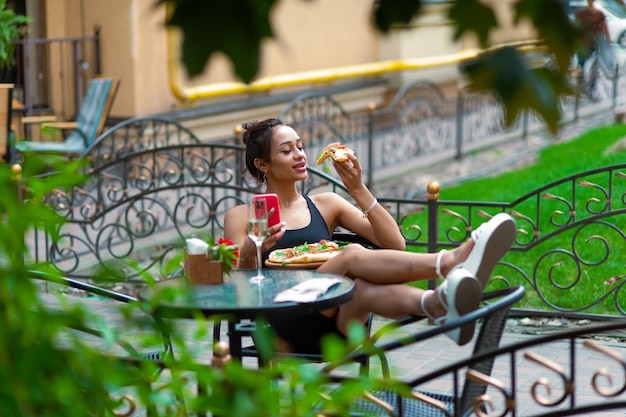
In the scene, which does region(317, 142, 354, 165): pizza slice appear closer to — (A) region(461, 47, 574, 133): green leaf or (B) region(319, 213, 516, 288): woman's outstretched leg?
(B) region(319, 213, 516, 288): woman's outstretched leg

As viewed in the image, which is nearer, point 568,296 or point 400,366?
point 400,366

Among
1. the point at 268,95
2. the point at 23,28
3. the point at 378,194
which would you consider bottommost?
the point at 378,194

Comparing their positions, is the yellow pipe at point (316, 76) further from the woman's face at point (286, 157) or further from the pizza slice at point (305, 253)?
the pizza slice at point (305, 253)

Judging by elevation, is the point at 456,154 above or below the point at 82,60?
below

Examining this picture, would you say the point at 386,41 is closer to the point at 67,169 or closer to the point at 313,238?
the point at 67,169

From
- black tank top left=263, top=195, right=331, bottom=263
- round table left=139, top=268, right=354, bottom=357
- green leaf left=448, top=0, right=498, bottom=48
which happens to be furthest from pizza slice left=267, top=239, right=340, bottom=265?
green leaf left=448, top=0, right=498, bottom=48

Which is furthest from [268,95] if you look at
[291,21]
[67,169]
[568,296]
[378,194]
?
[67,169]

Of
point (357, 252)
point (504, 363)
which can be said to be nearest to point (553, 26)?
point (357, 252)

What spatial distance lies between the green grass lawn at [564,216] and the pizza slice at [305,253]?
1.91 m

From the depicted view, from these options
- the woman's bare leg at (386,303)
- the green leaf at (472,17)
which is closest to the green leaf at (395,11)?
the green leaf at (472,17)

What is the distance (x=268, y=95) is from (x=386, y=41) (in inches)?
467

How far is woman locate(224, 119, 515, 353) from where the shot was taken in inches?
151

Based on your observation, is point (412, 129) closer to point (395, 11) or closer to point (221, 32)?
point (395, 11)

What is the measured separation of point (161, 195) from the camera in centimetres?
1052
